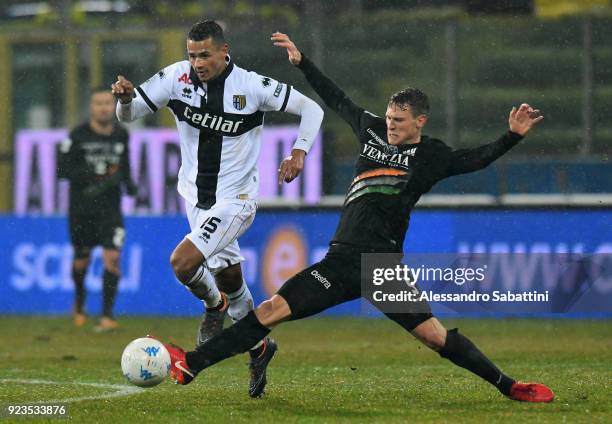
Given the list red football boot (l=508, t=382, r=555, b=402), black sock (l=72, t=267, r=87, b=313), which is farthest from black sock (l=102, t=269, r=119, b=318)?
red football boot (l=508, t=382, r=555, b=402)

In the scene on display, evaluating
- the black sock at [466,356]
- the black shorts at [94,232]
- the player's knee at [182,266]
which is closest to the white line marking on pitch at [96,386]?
the player's knee at [182,266]

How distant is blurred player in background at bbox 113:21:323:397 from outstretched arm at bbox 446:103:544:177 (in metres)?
1.36

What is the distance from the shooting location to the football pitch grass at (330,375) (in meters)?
7.58

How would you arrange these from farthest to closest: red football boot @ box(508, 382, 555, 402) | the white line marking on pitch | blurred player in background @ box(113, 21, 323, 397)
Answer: blurred player in background @ box(113, 21, 323, 397) → the white line marking on pitch → red football boot @ box(508, 382, 555, 402)

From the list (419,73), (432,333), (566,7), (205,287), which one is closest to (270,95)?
(205,287)

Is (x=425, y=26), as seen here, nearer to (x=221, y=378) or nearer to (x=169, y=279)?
(x=169, y=279)

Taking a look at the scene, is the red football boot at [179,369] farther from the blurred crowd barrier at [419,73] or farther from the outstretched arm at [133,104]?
the blurred crowd barrier at [419,73]

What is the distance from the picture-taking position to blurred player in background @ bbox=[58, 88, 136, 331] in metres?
14.0

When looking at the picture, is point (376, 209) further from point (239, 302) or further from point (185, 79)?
point (185, 79)

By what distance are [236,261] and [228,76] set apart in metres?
1.27

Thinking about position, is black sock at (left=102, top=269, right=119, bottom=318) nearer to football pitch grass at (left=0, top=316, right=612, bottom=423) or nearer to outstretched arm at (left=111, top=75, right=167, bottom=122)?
football pitch grass at (left=0, top=316, right=612, bottom=423)

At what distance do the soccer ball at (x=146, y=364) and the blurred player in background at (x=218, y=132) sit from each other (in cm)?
117

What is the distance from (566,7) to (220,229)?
8.14 m

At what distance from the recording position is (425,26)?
1445cm
